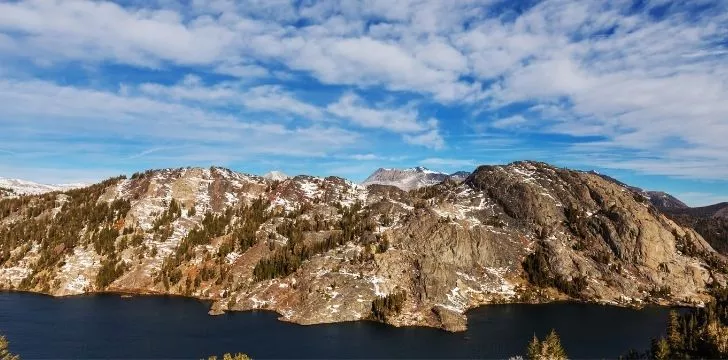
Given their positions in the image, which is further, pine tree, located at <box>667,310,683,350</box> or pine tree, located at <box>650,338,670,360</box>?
pine tree, located at <box>667,310,683,350</box>

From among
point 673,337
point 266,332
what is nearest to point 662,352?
point 673,337

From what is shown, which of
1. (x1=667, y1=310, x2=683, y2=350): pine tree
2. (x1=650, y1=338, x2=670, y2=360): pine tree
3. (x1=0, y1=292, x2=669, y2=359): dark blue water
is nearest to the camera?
(x1=650, y1=338, x2=670, y2=360): pine tree

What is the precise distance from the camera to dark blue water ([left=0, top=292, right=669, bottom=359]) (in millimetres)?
127312

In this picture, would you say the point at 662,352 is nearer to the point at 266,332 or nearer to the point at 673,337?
the point at 673,337

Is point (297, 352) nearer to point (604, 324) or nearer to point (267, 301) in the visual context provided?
point (267, 301)

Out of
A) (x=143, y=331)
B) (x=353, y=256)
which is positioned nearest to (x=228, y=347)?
(x=143, y=331)

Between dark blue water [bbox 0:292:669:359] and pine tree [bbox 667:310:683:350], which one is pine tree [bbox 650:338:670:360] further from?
dark blue water [bbox 0:292:669:359]

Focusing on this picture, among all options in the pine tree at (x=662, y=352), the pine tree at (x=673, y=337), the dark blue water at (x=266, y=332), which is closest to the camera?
the pine tree at (x=662, y=352)

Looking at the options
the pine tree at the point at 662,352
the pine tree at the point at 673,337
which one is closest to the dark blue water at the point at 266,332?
the pine tree at the point at 673,337

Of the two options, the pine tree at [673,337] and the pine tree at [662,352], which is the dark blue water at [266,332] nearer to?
the pine tree at [673,337]

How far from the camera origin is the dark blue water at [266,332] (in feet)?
418

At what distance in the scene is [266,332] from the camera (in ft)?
481

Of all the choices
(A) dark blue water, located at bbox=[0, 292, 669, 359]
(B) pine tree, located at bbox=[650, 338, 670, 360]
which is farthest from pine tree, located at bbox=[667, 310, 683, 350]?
(A) dark blue water, located at bbox=[0, 292, 669, 359]

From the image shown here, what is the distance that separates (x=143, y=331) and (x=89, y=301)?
181 ft
